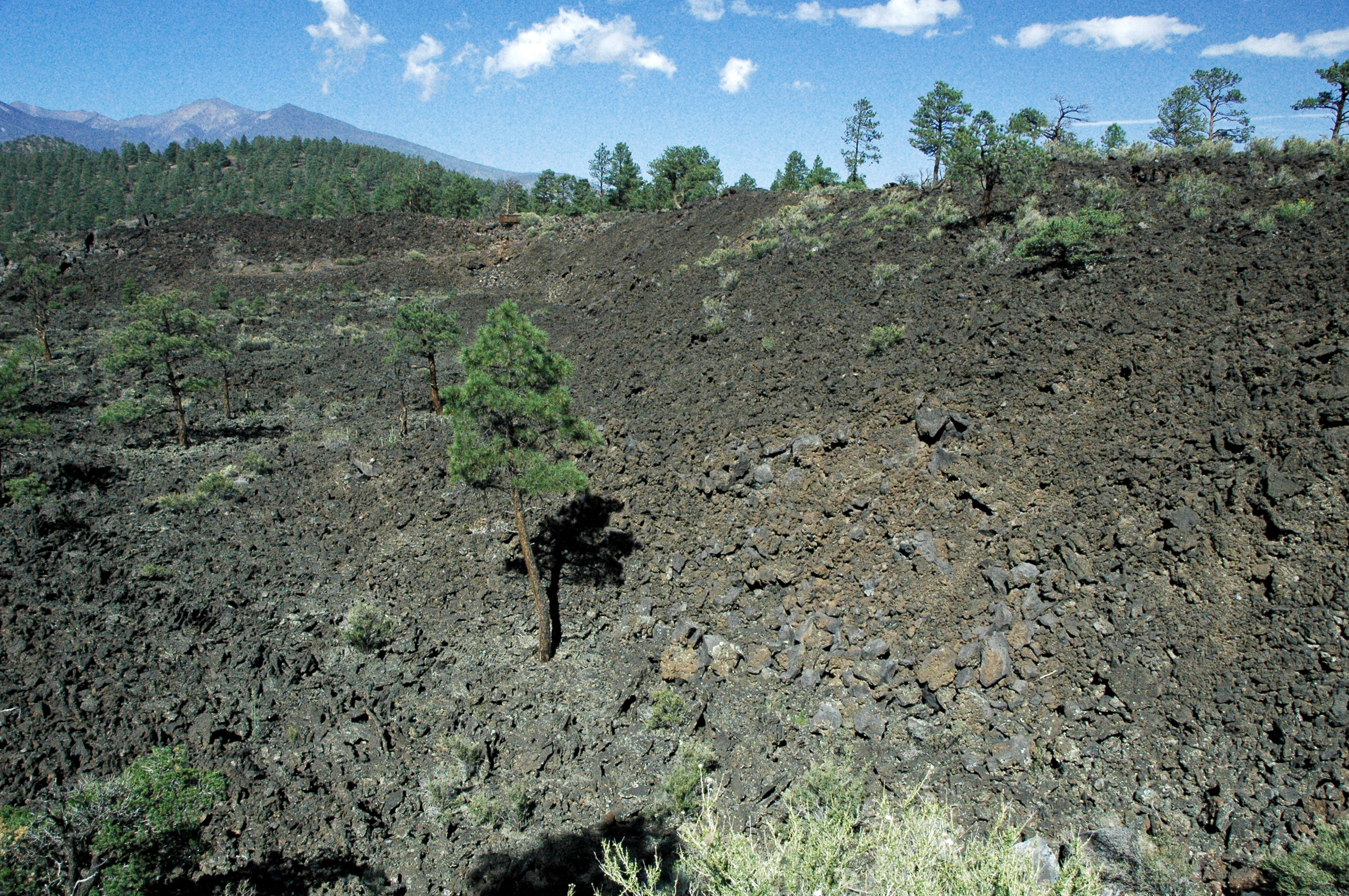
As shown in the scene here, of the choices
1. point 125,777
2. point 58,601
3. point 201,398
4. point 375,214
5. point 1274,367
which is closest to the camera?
point 125,777

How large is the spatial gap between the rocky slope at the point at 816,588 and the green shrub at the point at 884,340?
0.45 m

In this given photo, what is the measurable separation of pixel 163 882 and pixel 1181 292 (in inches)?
703

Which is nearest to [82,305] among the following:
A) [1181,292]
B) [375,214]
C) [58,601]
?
[375,214]

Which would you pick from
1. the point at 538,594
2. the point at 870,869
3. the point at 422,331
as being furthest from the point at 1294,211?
the point at 422,331

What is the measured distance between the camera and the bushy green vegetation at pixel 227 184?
6925cm

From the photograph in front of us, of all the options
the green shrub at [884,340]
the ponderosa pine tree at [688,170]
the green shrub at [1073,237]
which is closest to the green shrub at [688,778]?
the green shrub at [884,340]

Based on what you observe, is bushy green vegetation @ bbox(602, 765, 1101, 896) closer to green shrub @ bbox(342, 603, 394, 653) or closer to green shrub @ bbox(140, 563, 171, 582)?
green shrub @ bbox(342, 603, 394, 653)

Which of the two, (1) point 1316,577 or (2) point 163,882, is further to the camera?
(1) point 1316,577

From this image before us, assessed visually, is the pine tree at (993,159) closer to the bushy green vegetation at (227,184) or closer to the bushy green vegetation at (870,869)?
the bushy green vegetation at (870,869)

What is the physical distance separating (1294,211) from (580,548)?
16165 mm

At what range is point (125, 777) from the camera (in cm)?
659

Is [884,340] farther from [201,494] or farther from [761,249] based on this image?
[201,494]

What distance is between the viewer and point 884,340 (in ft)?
51.9

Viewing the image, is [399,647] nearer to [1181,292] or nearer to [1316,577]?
[1316,577]
